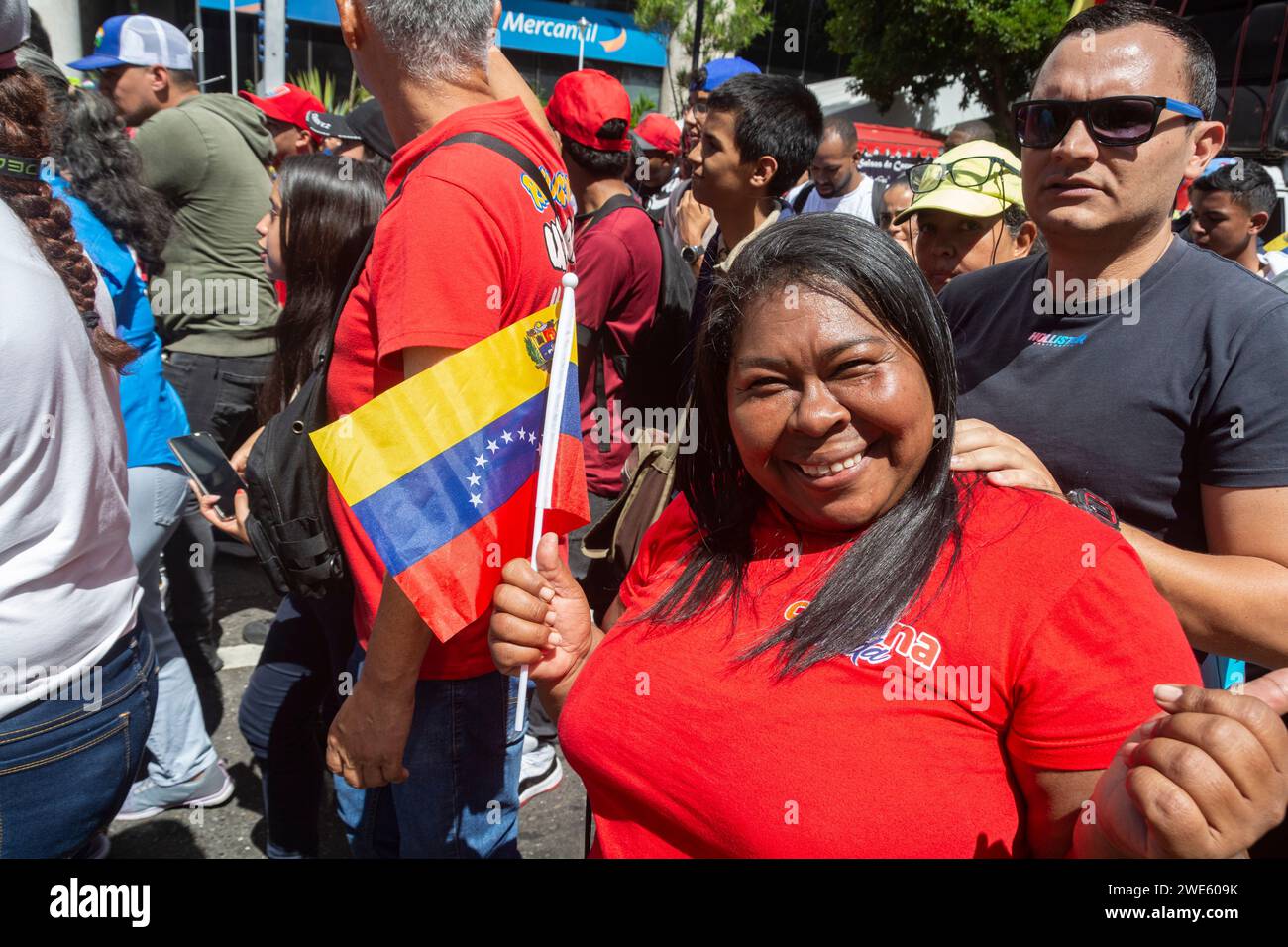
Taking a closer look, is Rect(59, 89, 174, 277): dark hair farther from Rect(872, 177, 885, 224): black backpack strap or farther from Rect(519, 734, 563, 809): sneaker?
Rect(872, 177, 885, 224): black backpack strap

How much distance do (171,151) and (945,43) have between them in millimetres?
20564

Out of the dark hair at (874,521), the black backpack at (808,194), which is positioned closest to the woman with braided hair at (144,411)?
the dark hair at (874,521)

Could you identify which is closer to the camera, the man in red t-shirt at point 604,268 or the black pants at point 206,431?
the man in red t-shirt at point 604,268

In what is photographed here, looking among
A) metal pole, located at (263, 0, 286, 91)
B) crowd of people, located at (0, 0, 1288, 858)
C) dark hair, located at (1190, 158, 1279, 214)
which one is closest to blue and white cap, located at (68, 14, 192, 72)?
metal pole, located at (263, 0, 286, 91)

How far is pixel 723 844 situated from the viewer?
129 centimetres

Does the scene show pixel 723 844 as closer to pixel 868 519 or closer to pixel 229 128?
pixel 868 519

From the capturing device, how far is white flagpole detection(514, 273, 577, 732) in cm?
159

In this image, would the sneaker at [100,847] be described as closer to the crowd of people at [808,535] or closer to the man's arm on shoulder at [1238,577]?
the crowd of people at [808,535]

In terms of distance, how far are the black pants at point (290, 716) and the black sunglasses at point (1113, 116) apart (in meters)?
2.02

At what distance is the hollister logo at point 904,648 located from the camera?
1292mm

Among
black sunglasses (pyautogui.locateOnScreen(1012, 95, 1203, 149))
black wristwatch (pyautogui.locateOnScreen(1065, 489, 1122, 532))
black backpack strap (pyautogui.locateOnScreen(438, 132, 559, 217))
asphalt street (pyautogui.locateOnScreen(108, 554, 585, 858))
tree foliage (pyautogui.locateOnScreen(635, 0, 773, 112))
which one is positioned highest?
tree foliage (pyautogui.locateOnScreen(635, 0, 773, 112))

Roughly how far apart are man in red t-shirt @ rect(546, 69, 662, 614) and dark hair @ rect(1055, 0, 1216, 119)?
1660mm

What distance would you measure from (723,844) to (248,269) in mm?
3944

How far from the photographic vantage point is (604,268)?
10.3 feet
